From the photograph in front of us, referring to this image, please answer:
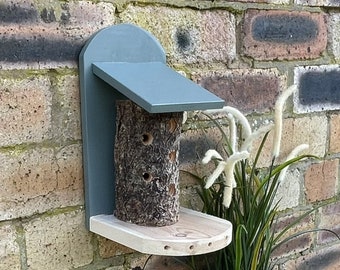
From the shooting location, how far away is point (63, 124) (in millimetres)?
1152

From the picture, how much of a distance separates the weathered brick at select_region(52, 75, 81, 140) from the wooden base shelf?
0.60 ft

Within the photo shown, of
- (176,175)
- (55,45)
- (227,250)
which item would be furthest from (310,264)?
(55,45)

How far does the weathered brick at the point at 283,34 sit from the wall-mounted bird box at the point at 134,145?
33 centimetres

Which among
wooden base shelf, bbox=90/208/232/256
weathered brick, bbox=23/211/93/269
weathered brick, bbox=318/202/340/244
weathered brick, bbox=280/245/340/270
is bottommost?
weathered brick, bbox=280/245/340/270

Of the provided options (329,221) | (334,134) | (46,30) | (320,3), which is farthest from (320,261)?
(46,30)

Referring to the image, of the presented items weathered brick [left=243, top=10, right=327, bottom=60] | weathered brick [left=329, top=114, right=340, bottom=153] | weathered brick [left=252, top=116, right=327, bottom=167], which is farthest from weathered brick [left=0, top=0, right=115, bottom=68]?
weathered brick [left=329, top=114, right=340, bottom=153]

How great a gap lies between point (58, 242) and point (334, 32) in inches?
38.7

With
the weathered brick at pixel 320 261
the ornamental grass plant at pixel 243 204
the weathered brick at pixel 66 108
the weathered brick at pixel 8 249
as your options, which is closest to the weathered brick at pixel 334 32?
the ornamental grass plant at pixel 243 204

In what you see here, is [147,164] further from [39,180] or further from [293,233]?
[293,233]

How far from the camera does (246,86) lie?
144cm

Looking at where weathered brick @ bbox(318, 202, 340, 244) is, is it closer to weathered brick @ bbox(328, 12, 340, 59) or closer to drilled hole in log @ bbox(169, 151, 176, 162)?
weathered brick @ bbox(328, 12, 340, 59)

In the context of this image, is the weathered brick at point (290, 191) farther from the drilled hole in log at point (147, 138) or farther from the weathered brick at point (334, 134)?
the drilled hole in log at point (147, 138)

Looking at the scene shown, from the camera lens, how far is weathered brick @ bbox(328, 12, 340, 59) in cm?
163

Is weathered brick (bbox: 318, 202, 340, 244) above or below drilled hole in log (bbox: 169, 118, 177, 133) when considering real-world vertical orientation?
below
